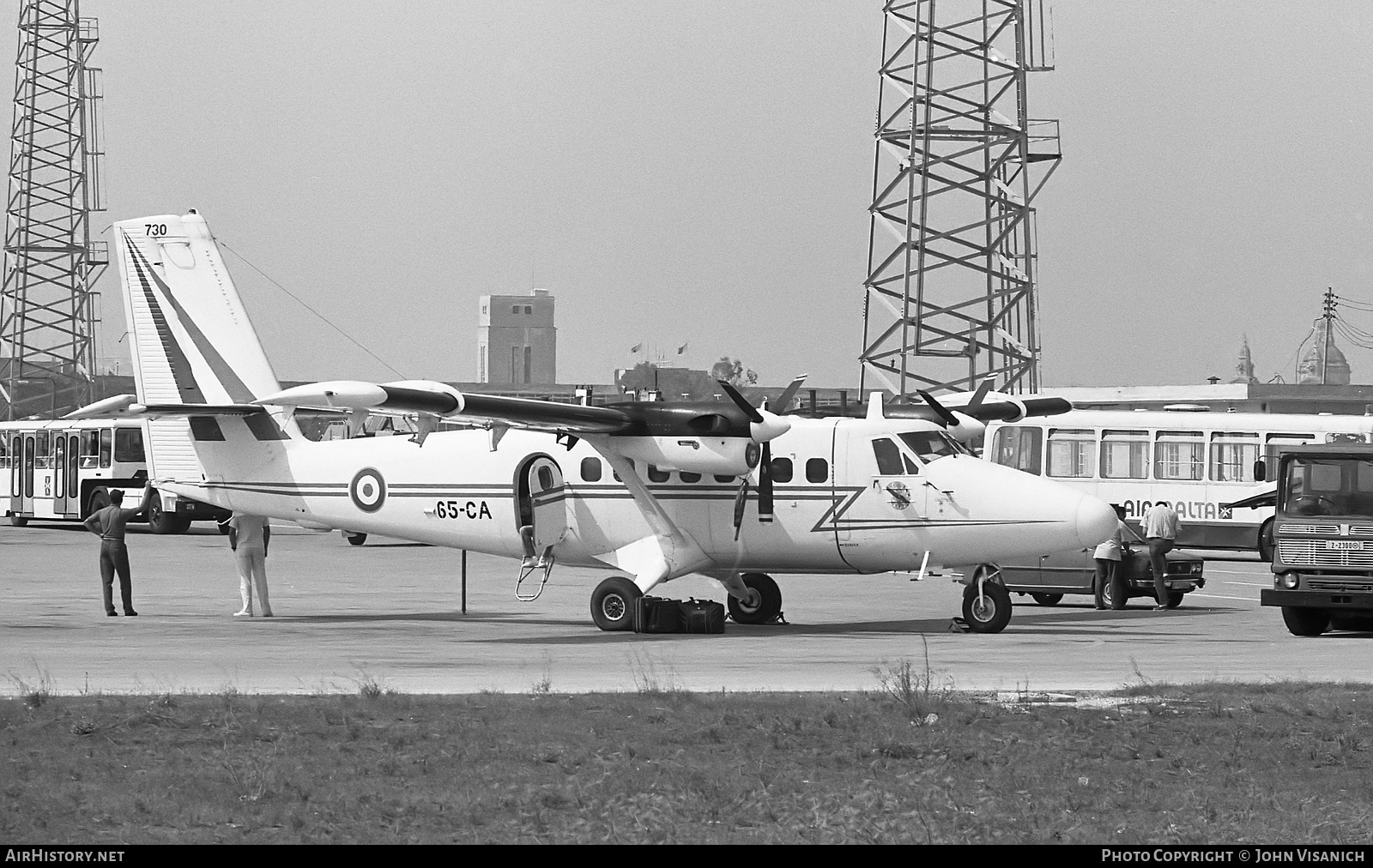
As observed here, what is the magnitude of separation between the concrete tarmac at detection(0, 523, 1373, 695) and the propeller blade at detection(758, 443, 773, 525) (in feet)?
5.22

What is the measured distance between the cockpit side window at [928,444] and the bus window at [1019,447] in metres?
17.1

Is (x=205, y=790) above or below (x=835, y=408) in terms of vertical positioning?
below

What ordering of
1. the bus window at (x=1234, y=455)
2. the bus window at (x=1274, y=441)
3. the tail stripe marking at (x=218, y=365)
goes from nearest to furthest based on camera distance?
the tail stripe marking at (x=218, y=365)
the bus window at (x=1274, y=441)
the bus window at (x=1234, y=455)

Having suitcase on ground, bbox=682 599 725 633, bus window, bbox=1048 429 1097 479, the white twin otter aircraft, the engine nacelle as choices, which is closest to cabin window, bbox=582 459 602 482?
the white twin otter aircraft

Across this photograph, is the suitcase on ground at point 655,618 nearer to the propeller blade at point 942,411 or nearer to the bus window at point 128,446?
the propeller blade at point 942,411

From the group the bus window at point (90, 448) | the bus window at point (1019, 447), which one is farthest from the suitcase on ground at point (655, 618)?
the bus window at point (90, 448)

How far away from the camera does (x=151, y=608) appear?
26.6 metres

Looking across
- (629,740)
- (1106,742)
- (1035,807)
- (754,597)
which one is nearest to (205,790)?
(629,740)

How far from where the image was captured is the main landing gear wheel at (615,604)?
22.7 m

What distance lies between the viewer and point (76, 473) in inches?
2116

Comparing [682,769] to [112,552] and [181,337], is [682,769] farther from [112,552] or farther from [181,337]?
[181,337]

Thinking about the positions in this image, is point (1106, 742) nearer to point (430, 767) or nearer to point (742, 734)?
point (742, 734)

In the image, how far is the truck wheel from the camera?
22.5 meters

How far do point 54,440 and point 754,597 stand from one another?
36600 mm
